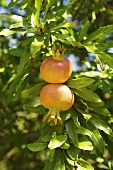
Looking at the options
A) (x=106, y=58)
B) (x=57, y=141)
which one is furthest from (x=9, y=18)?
(x=57, y=141)

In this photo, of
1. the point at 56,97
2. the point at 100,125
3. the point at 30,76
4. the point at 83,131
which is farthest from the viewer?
the point at 30,76

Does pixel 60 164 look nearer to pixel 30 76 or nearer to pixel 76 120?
pixel 76 120

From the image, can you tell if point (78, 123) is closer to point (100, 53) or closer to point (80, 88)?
point (80, 88)

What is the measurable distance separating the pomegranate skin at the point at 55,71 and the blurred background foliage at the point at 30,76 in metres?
0.23

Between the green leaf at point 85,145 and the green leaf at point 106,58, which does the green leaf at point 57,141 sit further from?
the green leaf at point 106,58

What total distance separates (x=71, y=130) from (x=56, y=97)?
0.18 metres

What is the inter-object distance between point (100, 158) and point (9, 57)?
82cm

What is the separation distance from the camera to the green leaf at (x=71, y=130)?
4.55ft

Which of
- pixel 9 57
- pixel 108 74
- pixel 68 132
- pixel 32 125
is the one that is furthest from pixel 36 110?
pixel 32 125

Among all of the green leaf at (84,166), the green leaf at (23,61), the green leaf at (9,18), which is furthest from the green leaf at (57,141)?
the green leaf at (9,18)

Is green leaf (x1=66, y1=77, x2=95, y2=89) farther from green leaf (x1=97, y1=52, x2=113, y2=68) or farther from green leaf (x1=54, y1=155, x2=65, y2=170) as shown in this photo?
green leaf (x1=54, y1=155, x2=65, y2=170)

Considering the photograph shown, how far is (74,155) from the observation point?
139 centimetres

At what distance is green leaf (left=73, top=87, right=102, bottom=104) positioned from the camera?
1425mm

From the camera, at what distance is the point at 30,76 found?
2230 millimetres
